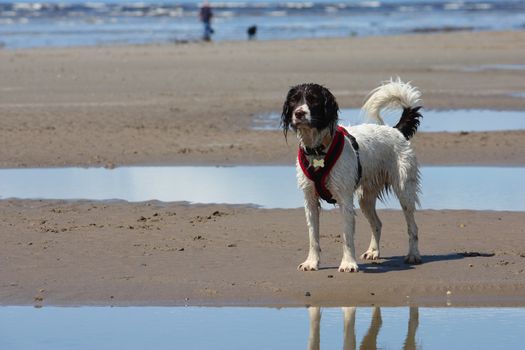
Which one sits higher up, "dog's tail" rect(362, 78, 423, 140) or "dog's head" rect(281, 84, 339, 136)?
"dog's head" rect(281, 84, 339, 136)

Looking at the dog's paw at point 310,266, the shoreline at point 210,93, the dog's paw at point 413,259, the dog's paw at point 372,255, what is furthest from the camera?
the shoreline at point 210,93

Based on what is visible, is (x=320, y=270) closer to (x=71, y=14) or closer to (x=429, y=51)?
(x=429, y=51)

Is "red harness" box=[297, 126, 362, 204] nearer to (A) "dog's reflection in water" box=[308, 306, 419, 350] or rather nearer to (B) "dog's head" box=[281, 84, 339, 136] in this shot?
(B) "dog's head" box=[281, 84, 339, 136]

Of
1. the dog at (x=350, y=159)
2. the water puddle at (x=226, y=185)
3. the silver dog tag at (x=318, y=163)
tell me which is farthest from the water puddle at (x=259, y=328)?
the water puddle at (x=226, y=185)

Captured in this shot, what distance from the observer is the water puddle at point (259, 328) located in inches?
301

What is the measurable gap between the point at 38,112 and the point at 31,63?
10672 millimetres

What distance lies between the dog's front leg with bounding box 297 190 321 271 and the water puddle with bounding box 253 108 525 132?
27.4 feet

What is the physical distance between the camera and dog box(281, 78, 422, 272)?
909cm

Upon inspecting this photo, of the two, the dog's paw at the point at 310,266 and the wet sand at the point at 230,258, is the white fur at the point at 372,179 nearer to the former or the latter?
the dog's paw at the point at 310,266

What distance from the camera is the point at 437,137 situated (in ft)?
57.9

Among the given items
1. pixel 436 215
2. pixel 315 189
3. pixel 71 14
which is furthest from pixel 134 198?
pixel 71 14

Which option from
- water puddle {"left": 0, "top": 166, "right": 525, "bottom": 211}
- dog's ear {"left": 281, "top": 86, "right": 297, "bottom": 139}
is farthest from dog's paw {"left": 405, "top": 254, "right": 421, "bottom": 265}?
water puddle {"left": 0, "top": 166, "right": 525, "bottom": 211}

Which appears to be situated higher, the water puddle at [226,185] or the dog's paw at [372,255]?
the dog's paw at [372,255]

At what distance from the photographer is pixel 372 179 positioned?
9.98 meters
